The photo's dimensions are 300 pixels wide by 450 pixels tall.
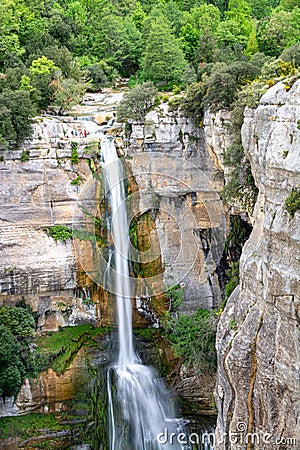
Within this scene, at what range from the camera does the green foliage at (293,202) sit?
448 inches

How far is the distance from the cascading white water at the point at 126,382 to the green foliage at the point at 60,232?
174 cm

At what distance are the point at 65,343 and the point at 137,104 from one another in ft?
33.2

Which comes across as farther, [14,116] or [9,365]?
[14,116]

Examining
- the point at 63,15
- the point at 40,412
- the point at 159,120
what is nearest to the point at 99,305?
the point at 40,412

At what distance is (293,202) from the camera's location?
452 inches

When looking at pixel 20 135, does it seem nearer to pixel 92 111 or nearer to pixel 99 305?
pixel 92 111

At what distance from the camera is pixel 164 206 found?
877 inches

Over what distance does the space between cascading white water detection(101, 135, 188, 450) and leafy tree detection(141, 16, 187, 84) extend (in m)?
7.63

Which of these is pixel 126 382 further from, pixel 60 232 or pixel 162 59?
pixel 162 59

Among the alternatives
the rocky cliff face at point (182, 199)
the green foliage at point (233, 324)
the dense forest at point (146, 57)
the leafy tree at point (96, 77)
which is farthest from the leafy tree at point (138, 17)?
the green foliage at point (233, 324)

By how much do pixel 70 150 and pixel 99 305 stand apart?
6409mm

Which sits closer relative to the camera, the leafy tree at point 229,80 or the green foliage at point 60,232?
the leafy tree at point 229,80

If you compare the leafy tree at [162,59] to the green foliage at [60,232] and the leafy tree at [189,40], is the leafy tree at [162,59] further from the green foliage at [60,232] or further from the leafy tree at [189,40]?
the green foliage at [60,232]

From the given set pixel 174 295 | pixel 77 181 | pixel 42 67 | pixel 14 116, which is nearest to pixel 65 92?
pixel 42 67
